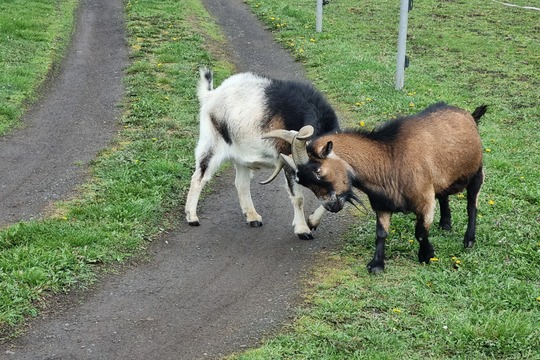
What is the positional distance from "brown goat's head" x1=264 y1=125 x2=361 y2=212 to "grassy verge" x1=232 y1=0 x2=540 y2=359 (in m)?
0.81

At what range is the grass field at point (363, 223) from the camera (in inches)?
239

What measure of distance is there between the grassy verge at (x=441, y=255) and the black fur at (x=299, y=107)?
1.30 metres

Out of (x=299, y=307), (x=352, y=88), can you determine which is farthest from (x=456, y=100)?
(x=299, y=307)

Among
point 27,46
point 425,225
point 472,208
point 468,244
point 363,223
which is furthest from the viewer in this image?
point 27,46

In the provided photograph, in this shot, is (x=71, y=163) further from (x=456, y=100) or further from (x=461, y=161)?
(x=456, y=100)

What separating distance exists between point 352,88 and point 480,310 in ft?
25.6

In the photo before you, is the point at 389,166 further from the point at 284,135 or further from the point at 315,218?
the point at 315,218

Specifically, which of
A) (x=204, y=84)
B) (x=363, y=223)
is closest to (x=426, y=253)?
(x=363, y=223)

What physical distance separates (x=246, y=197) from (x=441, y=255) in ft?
7.77

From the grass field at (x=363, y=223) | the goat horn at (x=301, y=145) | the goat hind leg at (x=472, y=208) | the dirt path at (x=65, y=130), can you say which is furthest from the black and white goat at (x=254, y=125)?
the dirt path at (x=65, y=130)

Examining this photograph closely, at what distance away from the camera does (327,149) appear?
22.6 feet

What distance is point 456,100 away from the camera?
13414 millimetres

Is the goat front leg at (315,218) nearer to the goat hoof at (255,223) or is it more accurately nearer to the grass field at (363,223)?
the grass field at (363,223)

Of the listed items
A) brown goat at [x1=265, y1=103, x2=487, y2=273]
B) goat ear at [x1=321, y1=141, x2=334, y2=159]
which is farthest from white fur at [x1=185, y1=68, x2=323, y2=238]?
goat ear at [x1=321, y1=141, x2=334, y2=159]
